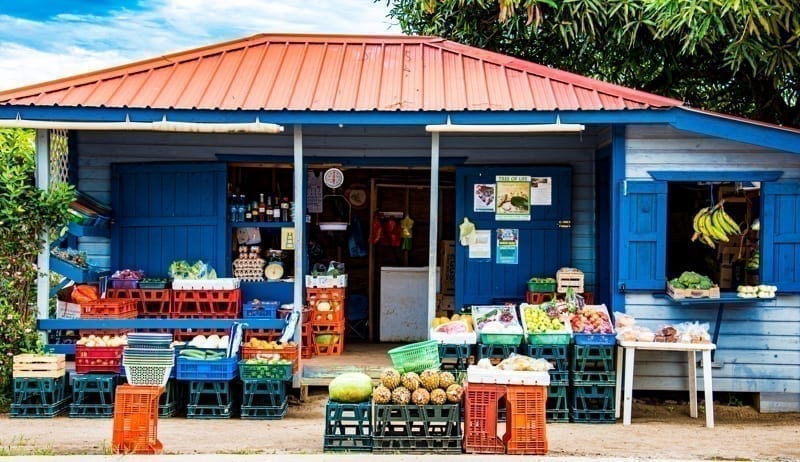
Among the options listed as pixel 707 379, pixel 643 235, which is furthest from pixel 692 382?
pixel 643 235

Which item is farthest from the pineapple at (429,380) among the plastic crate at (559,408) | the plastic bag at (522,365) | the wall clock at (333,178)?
the wall clock at (333,178)

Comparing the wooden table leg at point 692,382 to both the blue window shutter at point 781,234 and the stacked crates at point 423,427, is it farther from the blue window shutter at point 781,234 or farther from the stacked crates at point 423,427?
the stacked crates at point 423,427

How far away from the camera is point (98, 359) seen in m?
8.82

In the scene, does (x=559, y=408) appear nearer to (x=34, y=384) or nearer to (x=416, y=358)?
(x=416, y=358)

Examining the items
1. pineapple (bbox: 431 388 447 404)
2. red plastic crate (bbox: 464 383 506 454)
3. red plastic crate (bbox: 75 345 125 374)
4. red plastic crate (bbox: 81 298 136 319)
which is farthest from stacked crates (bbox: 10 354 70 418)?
red plastic crate (bbox: 464 383 506 454)

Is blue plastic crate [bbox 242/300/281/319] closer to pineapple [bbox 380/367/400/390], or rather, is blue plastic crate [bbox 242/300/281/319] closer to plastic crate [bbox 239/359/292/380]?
plastic crate [bbox 239/359/292/380]

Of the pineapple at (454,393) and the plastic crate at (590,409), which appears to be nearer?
the pineapple at (454,393)

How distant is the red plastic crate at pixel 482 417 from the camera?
692 cm

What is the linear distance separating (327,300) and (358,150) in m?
1.99

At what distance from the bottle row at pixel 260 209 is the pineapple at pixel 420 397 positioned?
4412 millimetres

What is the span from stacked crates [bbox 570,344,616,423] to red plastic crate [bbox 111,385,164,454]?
14.0 ft

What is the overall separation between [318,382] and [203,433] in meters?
1.83

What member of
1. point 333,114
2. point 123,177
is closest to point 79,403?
point 123,177

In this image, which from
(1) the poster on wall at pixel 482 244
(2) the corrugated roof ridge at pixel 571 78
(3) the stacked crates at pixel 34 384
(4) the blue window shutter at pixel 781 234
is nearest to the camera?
(3) the stacked crates at pixel 34 384
